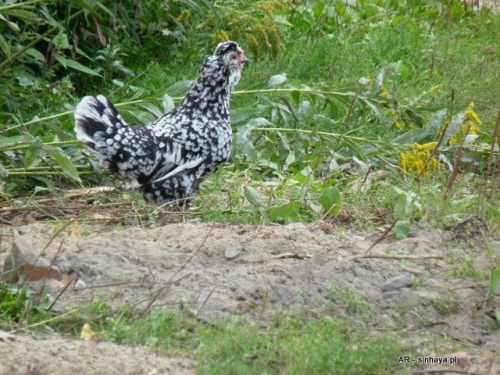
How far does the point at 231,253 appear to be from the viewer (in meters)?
4.48

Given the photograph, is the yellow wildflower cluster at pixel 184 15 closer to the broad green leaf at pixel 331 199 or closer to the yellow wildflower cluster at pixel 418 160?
the yellow wildflower cluster at pixel 418 160

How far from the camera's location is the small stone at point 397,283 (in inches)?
165

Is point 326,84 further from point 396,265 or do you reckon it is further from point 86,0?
point 396,265

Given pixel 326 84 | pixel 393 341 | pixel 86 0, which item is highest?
pixel 86 0

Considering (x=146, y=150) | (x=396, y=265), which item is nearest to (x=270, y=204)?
(x=146, y=150)

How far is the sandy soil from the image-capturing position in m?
3.38

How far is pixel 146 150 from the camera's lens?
596 centimetres

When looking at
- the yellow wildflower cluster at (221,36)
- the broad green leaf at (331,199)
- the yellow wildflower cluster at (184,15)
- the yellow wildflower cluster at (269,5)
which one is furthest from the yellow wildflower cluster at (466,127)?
the yellow wildflower cluster at (184,15)

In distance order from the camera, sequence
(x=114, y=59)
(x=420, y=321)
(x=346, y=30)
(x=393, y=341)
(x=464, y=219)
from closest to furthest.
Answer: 1. (x=393, y=341)
2. (x=420, y=321)
3. (x=464, y=219)
4. (x=114, y=59)
5. (x=346, y=30)

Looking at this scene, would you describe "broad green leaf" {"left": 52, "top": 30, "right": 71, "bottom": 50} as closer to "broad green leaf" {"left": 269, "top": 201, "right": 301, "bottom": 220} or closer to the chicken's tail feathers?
the chicken's tail feathers

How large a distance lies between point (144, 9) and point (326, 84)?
192 centimetres

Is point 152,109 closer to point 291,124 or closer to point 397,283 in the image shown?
point 291,124

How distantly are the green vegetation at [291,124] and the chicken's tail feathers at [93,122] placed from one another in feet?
0.59

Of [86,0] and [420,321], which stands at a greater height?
[86,0]
